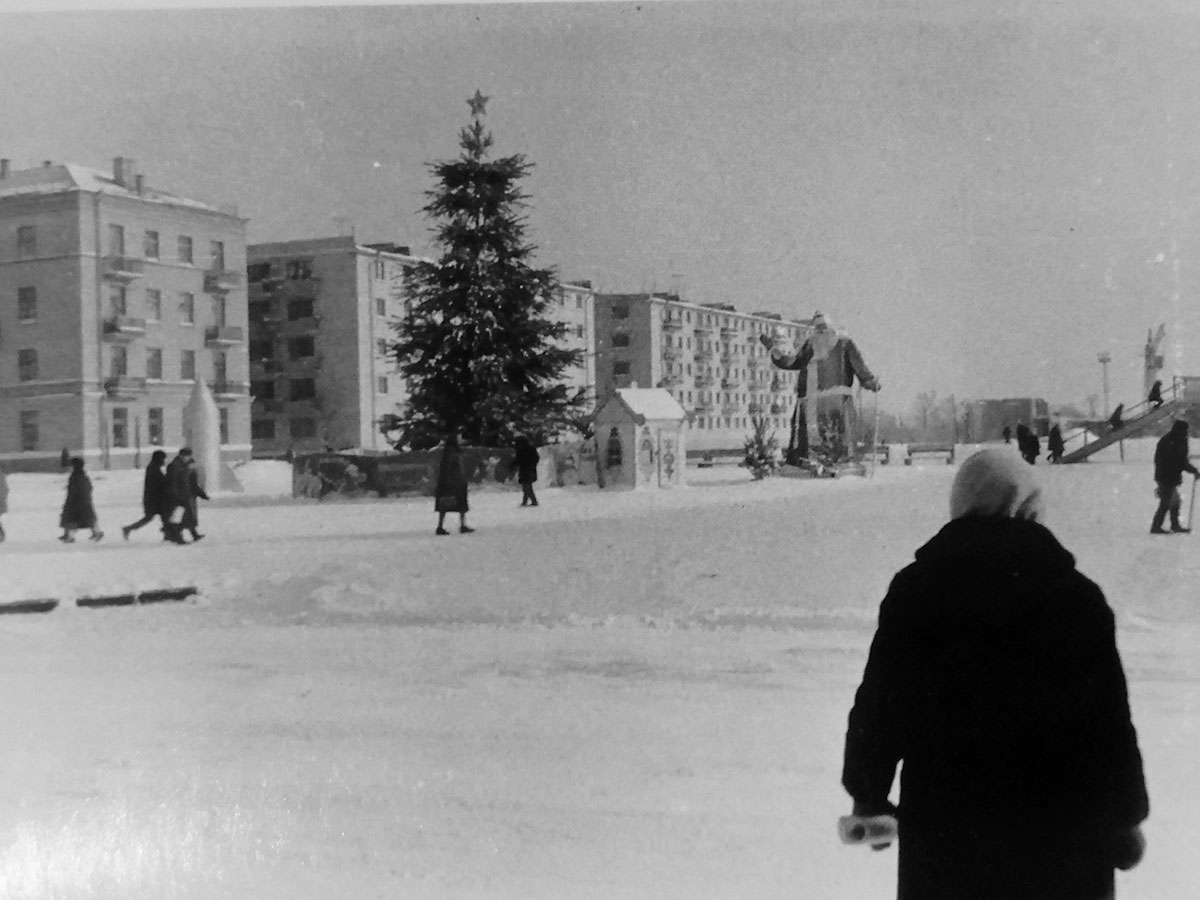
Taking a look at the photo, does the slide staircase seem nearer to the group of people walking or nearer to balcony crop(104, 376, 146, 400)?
the group of people walking

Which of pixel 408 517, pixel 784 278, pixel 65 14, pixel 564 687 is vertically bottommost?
pixel 564 687

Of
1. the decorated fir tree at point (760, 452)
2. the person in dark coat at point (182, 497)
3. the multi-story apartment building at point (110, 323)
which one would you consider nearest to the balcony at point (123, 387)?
the multi-story apartment building at point (110, 323)

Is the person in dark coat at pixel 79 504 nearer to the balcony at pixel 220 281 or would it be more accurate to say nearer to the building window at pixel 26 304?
the building window at pixel 26 304

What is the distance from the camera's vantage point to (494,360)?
9.90 ft

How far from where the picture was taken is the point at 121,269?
319cm

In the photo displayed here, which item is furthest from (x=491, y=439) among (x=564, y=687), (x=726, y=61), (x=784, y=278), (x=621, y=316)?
(x=726, y=61)

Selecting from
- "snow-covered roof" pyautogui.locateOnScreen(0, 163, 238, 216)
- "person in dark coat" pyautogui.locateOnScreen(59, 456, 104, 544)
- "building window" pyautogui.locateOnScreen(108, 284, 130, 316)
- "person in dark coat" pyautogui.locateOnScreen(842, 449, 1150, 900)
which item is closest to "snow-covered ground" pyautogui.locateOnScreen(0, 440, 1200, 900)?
"person in dark coat" pyautogui.locateOnScreen(59, 456, 104, 544)

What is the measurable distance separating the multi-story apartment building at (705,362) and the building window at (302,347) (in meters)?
0.86

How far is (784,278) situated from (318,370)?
1418 millimetres

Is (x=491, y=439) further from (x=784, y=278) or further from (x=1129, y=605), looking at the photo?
(x=1129, y=605)

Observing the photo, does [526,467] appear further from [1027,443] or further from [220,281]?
[1027,443]

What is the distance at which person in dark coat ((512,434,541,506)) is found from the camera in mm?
3027

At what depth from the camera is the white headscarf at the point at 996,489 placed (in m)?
1.94

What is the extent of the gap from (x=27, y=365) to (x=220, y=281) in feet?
2.14
